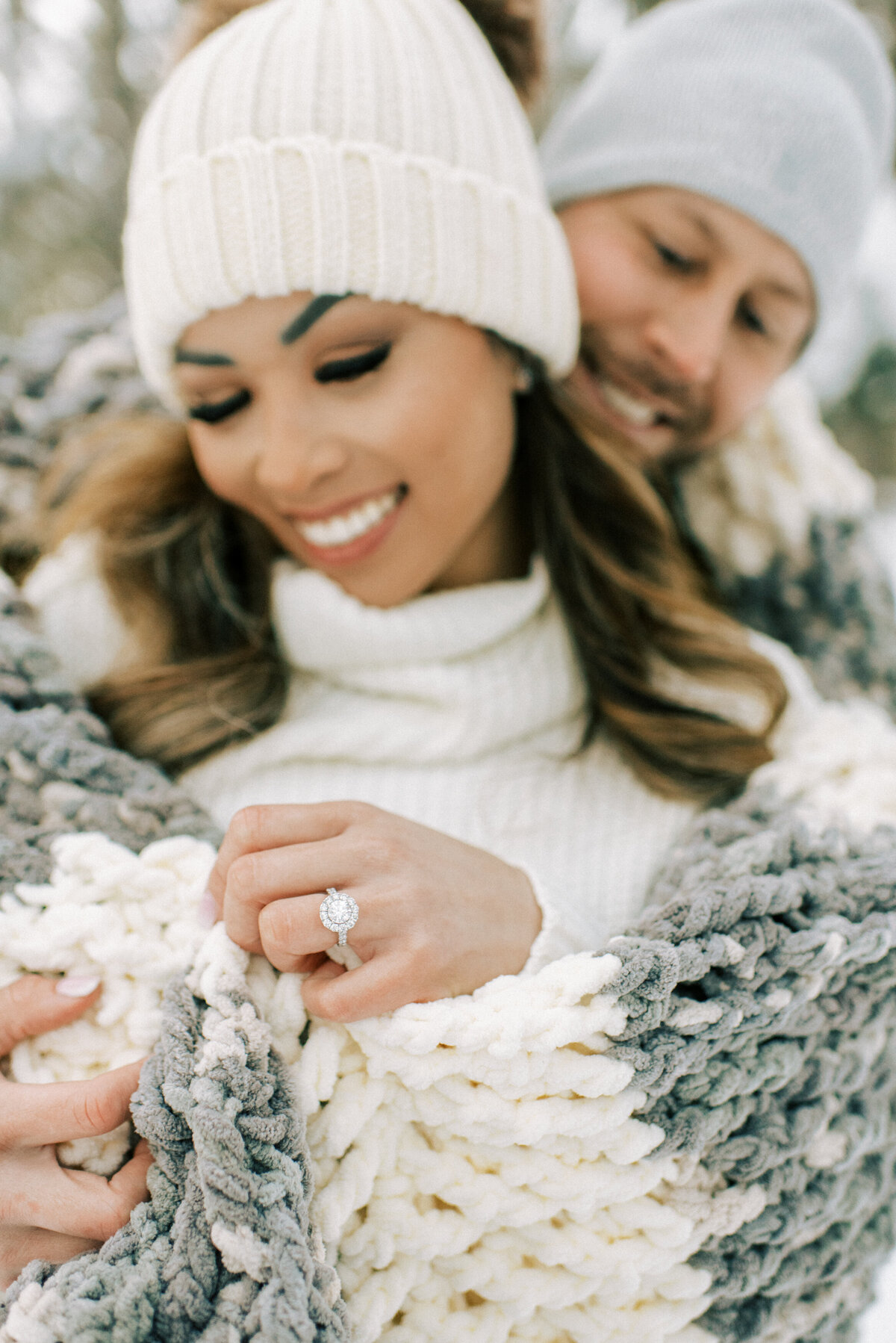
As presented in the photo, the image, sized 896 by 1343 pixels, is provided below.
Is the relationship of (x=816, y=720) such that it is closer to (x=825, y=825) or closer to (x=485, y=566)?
(x=825, y=825)

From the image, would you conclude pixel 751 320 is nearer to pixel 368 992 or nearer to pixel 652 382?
pixel 652 382

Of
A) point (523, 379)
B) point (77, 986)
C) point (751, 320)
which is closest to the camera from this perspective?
point (77, 986)

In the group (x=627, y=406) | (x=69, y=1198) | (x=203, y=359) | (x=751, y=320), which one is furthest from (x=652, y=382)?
(x=69, y=1198)

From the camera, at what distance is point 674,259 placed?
1.09 metres

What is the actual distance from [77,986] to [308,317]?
1.81ft

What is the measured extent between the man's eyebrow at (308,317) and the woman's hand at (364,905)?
0.40 metres

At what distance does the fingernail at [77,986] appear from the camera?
0.70m

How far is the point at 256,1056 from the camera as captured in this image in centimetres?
62

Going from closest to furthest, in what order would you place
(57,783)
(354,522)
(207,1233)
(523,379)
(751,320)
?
1. (207,1233)
2. (57,783)
3. (354,522)
4. (523,379)
5. (751,320)

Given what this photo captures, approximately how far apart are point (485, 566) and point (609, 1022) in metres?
0.56

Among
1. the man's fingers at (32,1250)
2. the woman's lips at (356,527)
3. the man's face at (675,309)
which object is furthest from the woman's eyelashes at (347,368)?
the man's fingers at (32,1250)

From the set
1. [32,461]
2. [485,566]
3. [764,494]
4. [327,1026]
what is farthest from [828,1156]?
[32,461]

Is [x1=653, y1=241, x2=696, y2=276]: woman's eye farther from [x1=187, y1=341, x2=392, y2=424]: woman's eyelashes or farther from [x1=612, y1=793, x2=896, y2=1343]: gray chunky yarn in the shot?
[x1=612, y1=793, x2=896, y2=1343]: gray chunky yarn

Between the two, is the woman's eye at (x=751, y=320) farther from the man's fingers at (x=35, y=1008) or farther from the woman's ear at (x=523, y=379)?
the man's fingers at (x=35, y=1008)
